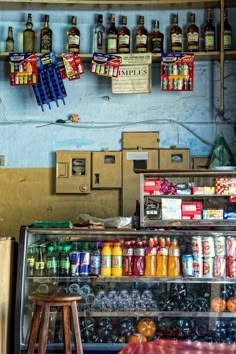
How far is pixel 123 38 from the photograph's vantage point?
4746 millimetres

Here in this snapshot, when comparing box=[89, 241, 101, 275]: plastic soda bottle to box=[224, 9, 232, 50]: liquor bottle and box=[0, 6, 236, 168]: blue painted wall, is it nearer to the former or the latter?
box=[0, 6, 236, 168]: blue painted wall

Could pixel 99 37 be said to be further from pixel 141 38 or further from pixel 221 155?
pixel 221 155

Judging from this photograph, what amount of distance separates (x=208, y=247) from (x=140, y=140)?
4.66 ft

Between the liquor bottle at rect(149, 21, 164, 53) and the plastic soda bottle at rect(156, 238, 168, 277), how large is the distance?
179cm

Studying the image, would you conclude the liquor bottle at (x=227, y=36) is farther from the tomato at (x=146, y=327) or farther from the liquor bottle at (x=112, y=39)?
the tomato at (x=146, y=327)

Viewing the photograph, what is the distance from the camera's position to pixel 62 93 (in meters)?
4.69

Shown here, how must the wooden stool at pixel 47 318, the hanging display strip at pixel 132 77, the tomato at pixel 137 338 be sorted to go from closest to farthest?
the wooden stool at pixel 47 318
the tomato at pixel 137 338
the hanging display strip at pixel 132 77

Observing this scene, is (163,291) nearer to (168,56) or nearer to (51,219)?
(51,219)

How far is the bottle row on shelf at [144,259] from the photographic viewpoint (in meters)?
3.59

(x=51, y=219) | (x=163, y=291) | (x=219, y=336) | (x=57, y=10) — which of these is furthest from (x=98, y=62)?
(x=219, y=336)

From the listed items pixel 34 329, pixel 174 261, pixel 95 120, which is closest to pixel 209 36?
pixel 95 120

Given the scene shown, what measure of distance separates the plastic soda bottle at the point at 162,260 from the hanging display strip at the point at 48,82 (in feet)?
5.43

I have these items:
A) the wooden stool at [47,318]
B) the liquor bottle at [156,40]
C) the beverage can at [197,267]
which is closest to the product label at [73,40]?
the liquor bottle at [156,40]

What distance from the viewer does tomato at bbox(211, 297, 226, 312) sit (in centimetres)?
357
